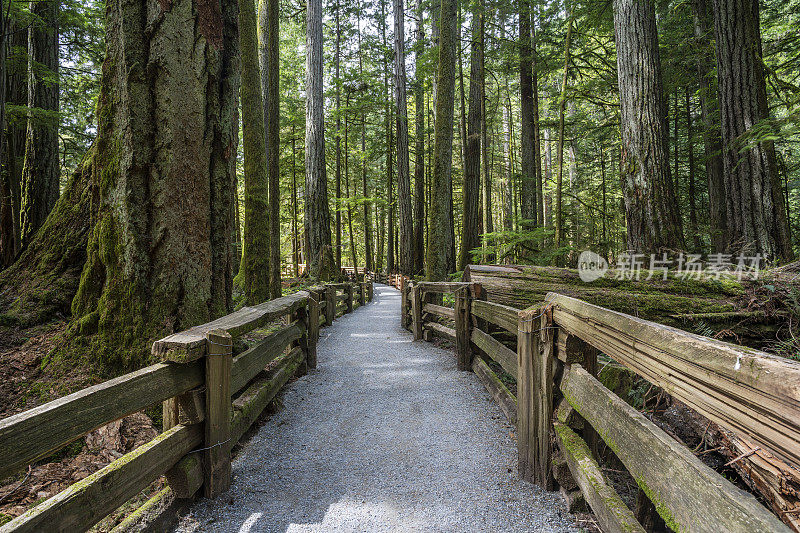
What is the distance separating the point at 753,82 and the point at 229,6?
777 cm

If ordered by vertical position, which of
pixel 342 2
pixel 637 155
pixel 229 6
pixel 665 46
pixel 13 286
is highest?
pixel 342 2

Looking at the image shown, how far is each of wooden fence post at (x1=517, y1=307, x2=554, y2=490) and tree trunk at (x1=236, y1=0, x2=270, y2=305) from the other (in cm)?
565

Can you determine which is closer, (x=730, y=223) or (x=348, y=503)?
(x=348, y=503)

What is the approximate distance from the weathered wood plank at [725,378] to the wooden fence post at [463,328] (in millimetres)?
3925

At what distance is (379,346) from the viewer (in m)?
7.79

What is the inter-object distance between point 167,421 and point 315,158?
41.0 ft

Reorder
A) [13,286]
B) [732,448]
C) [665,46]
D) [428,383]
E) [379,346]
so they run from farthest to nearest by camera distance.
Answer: [665,46] < [379,346] < [428,383] < [13,286] < [732,448]

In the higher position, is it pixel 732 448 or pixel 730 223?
pixel 730 223

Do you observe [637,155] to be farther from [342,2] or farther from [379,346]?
[342,2]

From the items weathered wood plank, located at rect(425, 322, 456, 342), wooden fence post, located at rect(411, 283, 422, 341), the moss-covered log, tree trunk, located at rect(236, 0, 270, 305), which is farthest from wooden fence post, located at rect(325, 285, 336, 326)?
the moss-covered log

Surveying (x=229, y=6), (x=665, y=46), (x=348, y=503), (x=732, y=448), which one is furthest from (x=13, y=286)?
→ (x=665, y=46)

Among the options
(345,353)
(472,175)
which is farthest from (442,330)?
(472,175)

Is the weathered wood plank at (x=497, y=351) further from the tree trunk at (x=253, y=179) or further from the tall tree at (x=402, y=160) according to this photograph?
the tall tree at (x=402, y=160)

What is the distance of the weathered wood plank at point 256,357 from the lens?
3.26 m
